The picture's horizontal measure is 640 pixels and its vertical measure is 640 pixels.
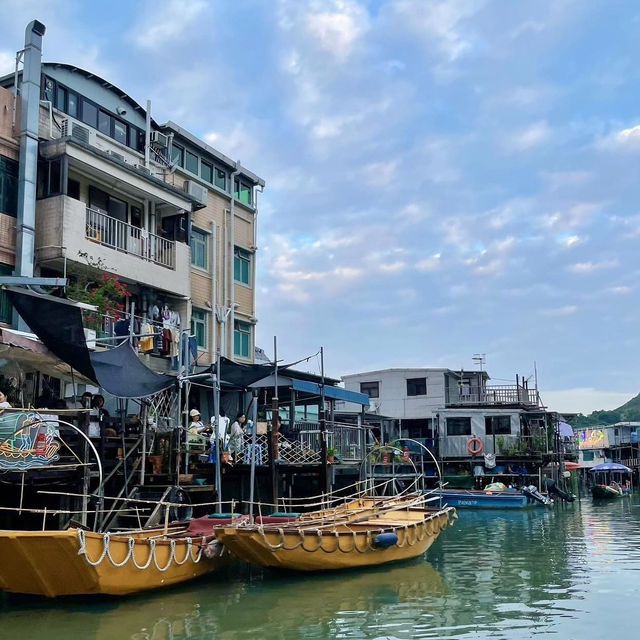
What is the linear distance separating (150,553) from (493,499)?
24.7m

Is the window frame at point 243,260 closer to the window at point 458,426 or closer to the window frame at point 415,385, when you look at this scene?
the window at point 458,426

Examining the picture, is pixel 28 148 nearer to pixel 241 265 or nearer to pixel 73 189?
pixel 73 189

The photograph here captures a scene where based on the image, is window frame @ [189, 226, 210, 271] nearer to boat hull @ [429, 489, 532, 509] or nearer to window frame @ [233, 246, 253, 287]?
window frame @ [233, 246, 253, 287]

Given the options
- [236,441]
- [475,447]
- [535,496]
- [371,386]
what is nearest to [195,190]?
[236,441]

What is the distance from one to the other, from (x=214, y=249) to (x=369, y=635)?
17221 mm

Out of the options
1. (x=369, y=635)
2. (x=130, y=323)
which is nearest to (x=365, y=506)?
(x=130, y=323)

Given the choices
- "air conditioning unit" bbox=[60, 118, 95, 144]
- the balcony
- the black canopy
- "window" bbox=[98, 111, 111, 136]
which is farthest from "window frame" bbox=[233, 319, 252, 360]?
the black canopy

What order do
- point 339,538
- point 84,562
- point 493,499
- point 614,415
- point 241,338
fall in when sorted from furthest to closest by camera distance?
point 614,415
point 493,499
point 241,338
point 339,538
point 84,562

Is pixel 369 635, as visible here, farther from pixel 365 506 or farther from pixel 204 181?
pixel 204 181

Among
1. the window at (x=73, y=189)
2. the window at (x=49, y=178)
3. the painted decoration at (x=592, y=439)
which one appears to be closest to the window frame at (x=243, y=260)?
the window at (x=73, y=189)

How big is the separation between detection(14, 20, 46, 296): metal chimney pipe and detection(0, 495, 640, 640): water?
9.29m

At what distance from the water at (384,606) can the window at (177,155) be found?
47.4 feet

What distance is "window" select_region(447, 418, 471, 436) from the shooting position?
4225cm

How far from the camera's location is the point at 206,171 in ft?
88.2
